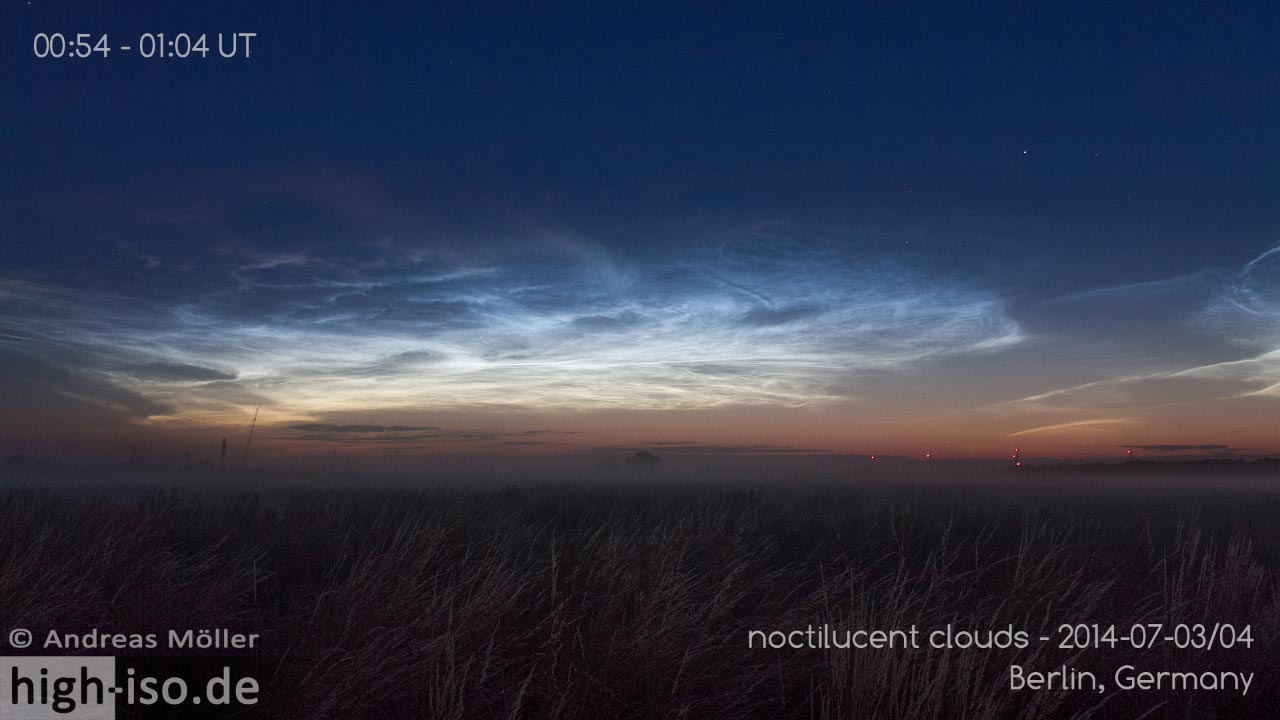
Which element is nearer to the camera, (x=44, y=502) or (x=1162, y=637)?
(x=1162, y=637)

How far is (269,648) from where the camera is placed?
18.0 feet

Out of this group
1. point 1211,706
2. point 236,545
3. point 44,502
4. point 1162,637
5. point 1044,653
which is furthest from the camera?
point 44,502

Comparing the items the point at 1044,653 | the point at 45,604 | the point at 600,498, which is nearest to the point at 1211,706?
the point at 1044,653

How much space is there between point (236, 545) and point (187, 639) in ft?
14.4

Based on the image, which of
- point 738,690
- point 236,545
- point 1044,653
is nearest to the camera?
point 738,690

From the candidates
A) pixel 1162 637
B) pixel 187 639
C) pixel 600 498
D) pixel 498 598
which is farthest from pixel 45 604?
pixel 600 498

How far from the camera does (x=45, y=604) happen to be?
5418mm

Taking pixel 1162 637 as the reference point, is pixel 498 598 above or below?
above

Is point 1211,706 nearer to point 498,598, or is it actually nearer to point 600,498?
point 498,598

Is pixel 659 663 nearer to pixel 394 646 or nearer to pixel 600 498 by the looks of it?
pixel 394 646

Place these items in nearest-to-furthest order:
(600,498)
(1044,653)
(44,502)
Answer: (1044,653)
(44,502)
(600,498)

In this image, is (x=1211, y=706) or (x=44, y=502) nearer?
(x=1211, y=706)

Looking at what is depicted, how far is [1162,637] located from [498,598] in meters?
5.62

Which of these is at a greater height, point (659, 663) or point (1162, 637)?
point (659, 663)
